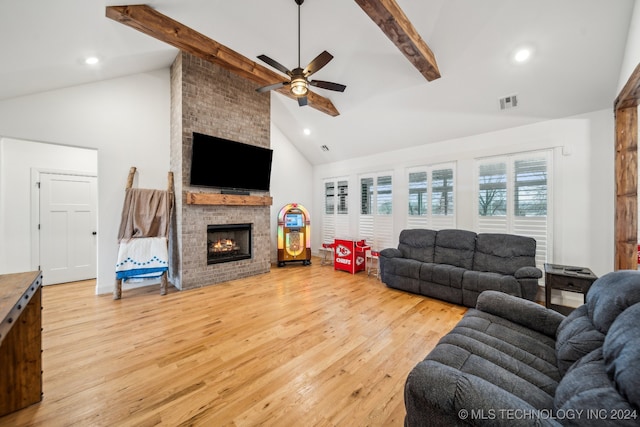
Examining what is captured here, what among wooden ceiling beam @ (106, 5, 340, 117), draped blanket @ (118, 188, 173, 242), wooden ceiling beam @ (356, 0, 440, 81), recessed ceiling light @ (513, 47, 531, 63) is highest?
wooden ceiling beam @ (106, 5, 340, 117)

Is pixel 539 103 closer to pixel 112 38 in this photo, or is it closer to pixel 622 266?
pixel 622 266

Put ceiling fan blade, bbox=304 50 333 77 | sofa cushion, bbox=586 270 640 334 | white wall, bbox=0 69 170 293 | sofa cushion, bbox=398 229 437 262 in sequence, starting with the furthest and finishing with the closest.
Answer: sofa cushion, bbox=398 229 437 262, white wall, bbox=0 69 170 293, ceiling fan blade, bbox=304 50 333 77, sofa cushion, bbox=586 270 640 334

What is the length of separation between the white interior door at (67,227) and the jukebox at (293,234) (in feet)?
12.1

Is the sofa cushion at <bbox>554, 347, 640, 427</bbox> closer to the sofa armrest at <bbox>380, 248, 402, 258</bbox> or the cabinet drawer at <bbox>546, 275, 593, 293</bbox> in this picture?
the cabinet drawer at <bbox>546, 275, 593, 293</bbox>

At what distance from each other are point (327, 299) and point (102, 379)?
2.59 metres

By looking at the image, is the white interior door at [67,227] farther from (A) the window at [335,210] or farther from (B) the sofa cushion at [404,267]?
(B) the sofa cushion at [404,267]

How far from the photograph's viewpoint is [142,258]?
12.9 feet

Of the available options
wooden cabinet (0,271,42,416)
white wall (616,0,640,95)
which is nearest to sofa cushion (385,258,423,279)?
white wall (616,0,640,95)

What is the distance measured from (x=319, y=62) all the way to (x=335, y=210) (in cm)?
422

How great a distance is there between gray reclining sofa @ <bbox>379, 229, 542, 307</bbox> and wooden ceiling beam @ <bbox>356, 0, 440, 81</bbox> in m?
2.58

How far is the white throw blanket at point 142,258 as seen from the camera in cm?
379

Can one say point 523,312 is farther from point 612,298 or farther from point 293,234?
point 293,234

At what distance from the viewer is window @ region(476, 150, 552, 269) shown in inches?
146

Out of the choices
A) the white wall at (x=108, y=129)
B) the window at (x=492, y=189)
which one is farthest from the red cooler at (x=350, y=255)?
the white wall at (x=108, y=129)
